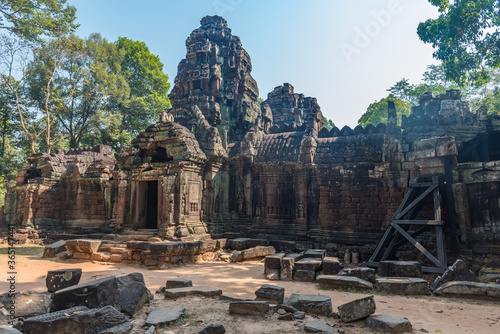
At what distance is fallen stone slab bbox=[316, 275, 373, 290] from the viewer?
19.8 feet

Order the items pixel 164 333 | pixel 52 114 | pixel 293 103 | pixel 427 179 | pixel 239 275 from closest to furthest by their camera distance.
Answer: pixel 164 333, pixel 239 275, pixel 427 179, pixel 52 114, pixel 293 103

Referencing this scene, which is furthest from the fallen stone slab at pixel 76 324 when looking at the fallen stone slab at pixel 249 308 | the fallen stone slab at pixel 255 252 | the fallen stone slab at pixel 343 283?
the fallen stone slab at pixel 255 252

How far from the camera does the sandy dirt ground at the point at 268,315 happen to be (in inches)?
154

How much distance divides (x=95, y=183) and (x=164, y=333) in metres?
12.9

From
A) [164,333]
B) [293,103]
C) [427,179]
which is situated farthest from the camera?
[293,103]

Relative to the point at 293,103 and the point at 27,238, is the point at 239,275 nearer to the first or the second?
the point at 27,238

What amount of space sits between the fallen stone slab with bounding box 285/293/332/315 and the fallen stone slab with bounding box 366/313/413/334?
67 cm

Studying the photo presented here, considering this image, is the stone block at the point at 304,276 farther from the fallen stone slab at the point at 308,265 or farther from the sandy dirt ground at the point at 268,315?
the sandy dirt ground at the point at 268,315

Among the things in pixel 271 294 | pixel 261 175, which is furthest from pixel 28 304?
pixel 261 175

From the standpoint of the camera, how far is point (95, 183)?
14.7 meters

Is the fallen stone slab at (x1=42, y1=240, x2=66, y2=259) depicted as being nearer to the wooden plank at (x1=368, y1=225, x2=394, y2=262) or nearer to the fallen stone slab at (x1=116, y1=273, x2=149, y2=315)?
the fallen stone slab at (x1=116, y1=273, x2=149, y2=315)

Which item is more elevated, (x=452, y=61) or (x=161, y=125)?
(x=452, y=61)

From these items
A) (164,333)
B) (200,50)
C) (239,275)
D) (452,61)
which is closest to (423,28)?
(452,61)

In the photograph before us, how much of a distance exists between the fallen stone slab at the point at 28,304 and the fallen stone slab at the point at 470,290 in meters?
6.50
